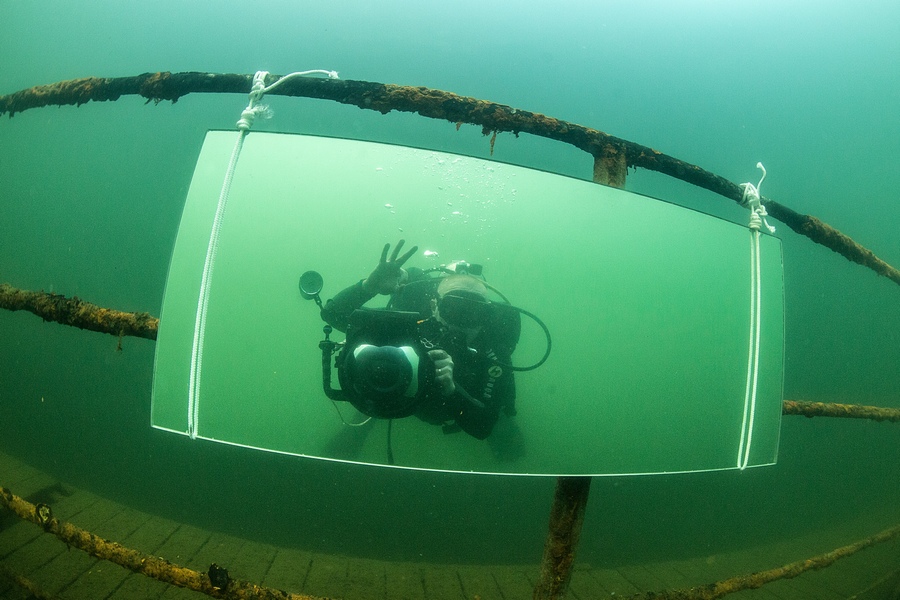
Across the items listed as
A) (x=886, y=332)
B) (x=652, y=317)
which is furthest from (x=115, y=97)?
(x=886, y=332)

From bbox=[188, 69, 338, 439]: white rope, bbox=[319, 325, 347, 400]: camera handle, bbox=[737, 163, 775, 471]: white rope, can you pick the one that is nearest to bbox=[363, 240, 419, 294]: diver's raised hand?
bbox=[319, 325, 347, 400]: camera handle

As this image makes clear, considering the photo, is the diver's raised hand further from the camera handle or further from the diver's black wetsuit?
the camera handle

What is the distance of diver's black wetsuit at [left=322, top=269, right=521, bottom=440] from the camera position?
1.01m

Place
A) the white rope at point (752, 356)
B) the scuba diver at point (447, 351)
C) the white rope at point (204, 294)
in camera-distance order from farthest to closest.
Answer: the white rope at point (752, 356) < the scuba diver at point (447, 351) < the white rope at point (204, 294)

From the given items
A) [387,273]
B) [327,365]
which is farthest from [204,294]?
[387,273]

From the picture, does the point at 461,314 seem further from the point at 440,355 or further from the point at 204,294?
the point at 204,294

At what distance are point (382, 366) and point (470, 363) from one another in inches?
10.6

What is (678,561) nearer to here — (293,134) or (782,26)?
(293,134)

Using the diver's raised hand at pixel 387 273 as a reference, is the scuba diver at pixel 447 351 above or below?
below

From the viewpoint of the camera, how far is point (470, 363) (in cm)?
112

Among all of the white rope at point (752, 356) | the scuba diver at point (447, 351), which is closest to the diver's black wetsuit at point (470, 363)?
the scuba diver at point (447, 351)

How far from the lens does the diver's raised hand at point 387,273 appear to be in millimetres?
1049

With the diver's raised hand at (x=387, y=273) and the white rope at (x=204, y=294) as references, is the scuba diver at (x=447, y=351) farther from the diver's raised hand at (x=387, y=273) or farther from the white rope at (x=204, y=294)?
the white rope at (x=204, y=294)

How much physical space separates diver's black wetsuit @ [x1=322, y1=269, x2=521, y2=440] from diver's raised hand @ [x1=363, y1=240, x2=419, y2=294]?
28mm
